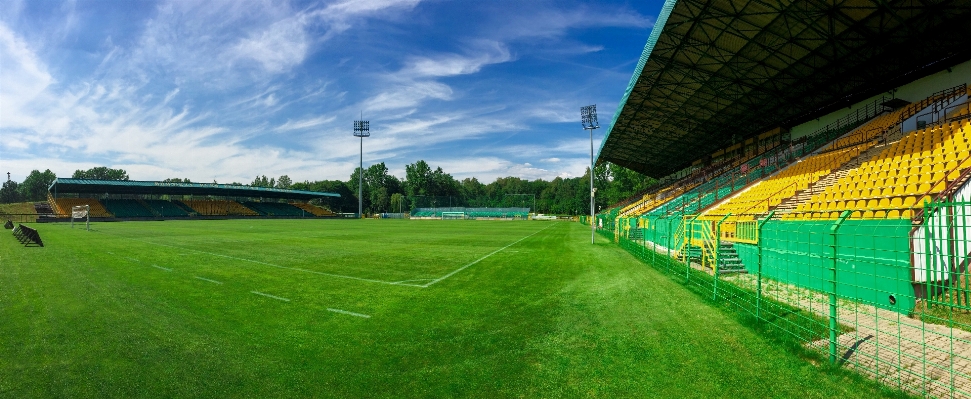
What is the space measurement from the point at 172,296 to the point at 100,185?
73.3m

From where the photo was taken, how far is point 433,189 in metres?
128

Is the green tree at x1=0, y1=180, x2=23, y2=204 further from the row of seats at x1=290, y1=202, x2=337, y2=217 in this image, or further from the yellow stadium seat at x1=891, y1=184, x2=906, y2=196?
the yellow stadium seat at x1=891, y1=184, x2=906, y2=196

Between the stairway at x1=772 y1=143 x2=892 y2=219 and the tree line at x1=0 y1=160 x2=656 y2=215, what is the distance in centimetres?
6466

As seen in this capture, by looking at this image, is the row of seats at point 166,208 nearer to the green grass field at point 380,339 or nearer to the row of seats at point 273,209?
the row of seats at point 273,209

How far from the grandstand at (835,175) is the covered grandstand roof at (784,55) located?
10cm

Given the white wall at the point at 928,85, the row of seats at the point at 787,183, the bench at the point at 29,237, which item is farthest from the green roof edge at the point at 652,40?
the bench at the point at 29,237

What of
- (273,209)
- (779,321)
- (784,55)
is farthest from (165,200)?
(779,321)

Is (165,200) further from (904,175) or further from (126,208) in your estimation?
(904,175)

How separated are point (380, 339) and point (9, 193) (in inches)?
6733

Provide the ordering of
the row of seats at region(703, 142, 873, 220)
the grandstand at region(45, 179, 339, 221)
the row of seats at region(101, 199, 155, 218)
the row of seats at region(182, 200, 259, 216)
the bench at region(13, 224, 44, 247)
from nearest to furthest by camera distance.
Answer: the row of seats at region(703, 142, 873, 220) → the bench at region(13, 224, 44, 247) → the grandstand at region(45, 179, 339, 221) → the row of seats at region(101, 199, 155, 218) → the row of seats at region(182, 200, 259, 216)

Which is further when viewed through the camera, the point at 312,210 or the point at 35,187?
the point at 35,187

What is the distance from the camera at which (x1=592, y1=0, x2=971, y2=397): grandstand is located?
5.38 meters

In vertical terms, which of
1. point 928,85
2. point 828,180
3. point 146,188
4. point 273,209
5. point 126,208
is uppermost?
point 928,85

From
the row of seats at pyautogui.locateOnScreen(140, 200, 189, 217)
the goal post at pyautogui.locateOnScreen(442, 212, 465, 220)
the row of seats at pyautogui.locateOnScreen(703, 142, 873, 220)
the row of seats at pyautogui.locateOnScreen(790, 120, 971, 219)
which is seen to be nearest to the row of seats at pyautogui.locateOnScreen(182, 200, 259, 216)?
the row of seats at pyautogui.locateOnScreen(140, 200, 189, 217)
